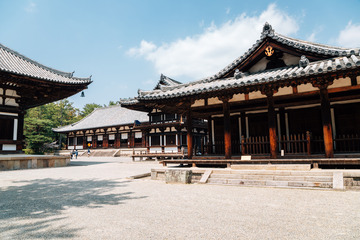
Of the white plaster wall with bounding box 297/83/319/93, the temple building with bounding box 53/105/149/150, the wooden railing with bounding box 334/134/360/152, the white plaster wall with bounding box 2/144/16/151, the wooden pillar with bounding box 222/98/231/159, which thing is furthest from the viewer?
the temple building with bounding box 53/105/149/150

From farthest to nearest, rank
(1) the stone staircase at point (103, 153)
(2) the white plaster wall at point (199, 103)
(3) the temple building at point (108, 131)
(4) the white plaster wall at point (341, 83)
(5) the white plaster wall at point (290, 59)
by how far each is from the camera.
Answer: (1) the stone staircase at point (103, 153) < (3) the temple building at point (108, 131) < (2) the white plaster wall at point (199, 103) < (5) the white plaster wall at point (290, 59) < (4) the white plaster wall at point (341, 83)

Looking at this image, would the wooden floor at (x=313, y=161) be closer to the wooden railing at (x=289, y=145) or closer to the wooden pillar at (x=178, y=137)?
the wooden railing at (x=289, y=145)

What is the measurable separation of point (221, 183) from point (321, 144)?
5587mm

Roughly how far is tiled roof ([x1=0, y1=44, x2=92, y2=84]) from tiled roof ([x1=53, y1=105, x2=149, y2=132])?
17.2 metres

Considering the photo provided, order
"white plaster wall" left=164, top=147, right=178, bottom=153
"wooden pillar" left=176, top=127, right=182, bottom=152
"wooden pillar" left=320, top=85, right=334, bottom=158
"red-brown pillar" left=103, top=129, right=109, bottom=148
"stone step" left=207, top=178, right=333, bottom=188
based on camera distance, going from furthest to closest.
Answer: "red-brown pillar" left=103, top=129, right=109, bottom=148 → "white plaster wall" left=164, top=147, right=178, bottom=153 → "wooden pillar" left=176, top=127, right=182, bottom=152 → "wooden pillar" left=320, top=85, right=334, bottom=158 → "stone step" left=207, top=178, right=333, bottom=188

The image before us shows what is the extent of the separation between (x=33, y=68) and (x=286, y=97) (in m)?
18.4

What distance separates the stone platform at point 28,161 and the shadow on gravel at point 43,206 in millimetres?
8222

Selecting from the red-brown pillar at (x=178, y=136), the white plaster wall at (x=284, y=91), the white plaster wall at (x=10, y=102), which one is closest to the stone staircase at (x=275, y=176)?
the white plaster wall at (x=284, y=91)

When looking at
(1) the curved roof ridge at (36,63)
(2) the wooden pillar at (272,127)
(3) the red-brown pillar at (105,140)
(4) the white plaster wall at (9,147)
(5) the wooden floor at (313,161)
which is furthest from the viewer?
(3) the red-brown pillar at (105,140)

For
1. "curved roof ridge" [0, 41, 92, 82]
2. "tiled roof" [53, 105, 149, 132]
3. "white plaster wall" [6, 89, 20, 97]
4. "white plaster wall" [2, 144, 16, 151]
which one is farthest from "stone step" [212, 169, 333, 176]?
"tiled roof" [53, 105, 149, 132]

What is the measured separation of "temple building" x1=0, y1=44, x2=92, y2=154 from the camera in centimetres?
1529

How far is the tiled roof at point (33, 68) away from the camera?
16719mm

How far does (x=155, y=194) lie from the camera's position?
677 cm

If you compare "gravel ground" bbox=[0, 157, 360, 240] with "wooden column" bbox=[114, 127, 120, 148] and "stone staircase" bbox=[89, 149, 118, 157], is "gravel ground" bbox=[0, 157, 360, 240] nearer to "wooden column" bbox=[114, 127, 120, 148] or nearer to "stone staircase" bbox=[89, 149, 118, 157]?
"stone staircase" bbox=[89, 149, 118, 157]
